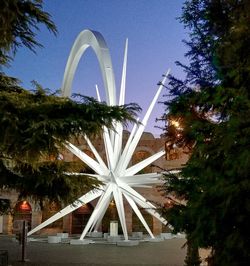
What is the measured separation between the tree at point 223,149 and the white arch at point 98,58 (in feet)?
73.1

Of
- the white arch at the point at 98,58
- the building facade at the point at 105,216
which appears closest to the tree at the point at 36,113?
the white arch at the point at 98,58

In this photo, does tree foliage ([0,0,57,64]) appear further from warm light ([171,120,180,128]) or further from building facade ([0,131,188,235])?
building facade ([0,131,188,235])

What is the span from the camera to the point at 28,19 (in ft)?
26.5

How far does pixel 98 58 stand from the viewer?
105 feet

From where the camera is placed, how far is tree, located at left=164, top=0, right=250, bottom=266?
3.78 metres

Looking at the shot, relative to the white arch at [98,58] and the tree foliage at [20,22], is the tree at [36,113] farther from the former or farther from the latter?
the white arch at [98,58]

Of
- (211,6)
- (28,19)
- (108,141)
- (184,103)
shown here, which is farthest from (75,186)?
(108,141)

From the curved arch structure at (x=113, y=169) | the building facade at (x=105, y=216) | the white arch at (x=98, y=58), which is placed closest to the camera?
the curved arch structure at (x=113, y=169)

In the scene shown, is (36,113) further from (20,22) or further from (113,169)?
(113,169)

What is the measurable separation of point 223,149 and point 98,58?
94.7 feet

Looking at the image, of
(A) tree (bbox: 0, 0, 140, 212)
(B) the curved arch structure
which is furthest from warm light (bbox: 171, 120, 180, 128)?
(B) the curved arch structure

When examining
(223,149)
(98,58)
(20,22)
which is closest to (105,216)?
(98,58)

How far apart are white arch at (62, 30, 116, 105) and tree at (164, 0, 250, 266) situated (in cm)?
2227

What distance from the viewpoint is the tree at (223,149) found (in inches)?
149
